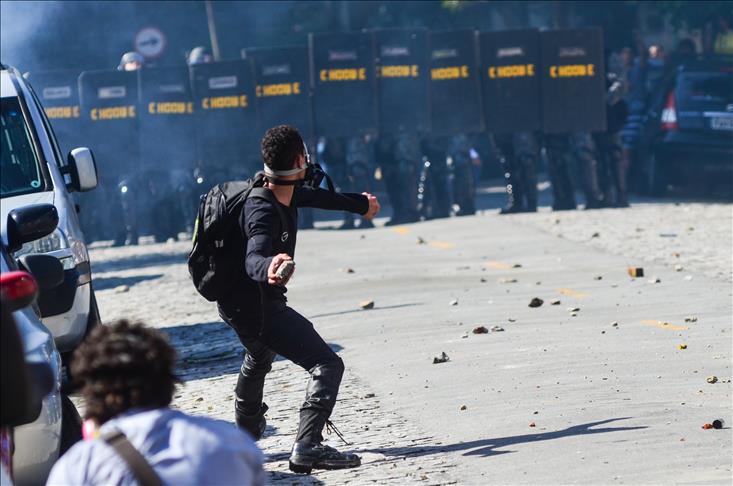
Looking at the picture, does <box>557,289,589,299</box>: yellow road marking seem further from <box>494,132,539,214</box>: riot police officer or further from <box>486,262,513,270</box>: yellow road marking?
<box>494,132,539,214</box>: riot police officer

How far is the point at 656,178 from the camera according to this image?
67.9 feet

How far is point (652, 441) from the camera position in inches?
276

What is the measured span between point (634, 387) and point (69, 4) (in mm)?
20769

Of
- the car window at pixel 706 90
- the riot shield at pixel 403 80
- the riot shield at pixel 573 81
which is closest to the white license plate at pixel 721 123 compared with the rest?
the car window at pixel 706 90

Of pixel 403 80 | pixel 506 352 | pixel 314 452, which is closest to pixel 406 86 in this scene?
pixel 403 80

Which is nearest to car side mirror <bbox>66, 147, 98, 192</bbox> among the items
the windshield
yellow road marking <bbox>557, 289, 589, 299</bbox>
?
the windshield

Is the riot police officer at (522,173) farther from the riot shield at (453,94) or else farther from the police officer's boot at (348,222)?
the police officer's boot at (348,222)

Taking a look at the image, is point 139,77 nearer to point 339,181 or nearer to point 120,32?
point 339,181

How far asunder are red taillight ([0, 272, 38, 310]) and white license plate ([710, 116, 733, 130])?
15434 mm

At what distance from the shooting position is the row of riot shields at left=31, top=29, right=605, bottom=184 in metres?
19.5

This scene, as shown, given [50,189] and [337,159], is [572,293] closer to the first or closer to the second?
[50,189]

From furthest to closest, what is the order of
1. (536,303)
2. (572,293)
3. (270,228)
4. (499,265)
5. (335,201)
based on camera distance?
(499,265) → (572,293) → (536,303) → (335,201) → (270,228)

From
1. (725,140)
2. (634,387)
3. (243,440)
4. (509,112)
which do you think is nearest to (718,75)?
(725,140)

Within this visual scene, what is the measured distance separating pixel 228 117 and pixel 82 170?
9.77 metres
